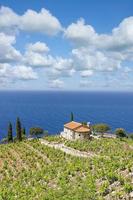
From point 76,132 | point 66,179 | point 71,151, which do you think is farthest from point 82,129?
point 66,179

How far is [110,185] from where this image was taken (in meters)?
31.3

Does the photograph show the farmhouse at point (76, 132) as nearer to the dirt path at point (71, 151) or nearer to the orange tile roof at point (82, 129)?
the orange tile roof at point (82, 129)

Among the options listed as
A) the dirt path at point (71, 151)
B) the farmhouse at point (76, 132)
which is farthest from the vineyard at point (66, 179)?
the farmhouse at point (76, 132)

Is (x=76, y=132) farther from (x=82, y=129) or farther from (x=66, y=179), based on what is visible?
(x=66, y=179)

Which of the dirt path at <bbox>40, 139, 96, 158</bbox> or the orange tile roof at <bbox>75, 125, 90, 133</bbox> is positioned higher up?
the orange tile roof at <bbox>75, 125, 90, 133</bbox>

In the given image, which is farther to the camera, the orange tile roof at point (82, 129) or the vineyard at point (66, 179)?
the orange tile roof at point (82, 129)

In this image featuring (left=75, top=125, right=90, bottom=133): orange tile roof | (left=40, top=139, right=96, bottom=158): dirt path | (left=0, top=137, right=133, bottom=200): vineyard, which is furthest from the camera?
(left=75, top=125, right=90, bottom=133): orange tile roof

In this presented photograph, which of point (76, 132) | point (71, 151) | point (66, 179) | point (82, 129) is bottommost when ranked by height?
point (71, 151)

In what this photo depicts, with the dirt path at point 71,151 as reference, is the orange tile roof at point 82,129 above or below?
above

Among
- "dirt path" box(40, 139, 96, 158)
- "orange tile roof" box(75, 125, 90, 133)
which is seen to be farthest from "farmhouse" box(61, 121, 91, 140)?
"dirt path" box(40, 139, 96, 158)

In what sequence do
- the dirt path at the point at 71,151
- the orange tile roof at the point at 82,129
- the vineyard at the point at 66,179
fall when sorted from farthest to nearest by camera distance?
the orange tile roof at the point at 82,129 → the dirt path at the point at 71,151 → the vineyard at the point at 66,179

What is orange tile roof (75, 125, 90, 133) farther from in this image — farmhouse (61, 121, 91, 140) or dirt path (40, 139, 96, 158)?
dirt path (40, 139, 96, 158)

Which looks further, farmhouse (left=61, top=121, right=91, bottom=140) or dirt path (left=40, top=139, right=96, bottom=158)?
farmhouse (left=61, top=121, right=91, bottom=140)

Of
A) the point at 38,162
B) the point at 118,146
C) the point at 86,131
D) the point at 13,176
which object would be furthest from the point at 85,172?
the point at 86,131
